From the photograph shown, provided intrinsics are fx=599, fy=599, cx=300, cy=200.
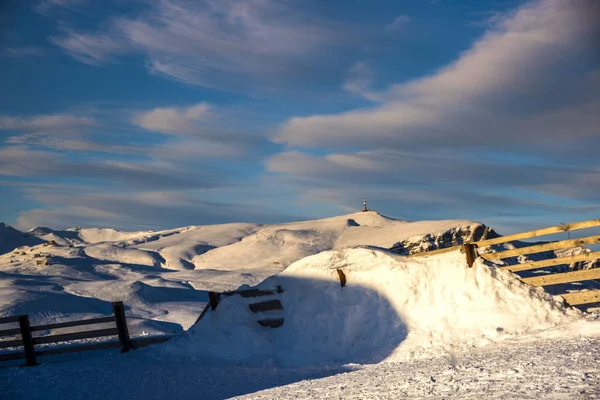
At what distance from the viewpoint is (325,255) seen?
1347 centimetres

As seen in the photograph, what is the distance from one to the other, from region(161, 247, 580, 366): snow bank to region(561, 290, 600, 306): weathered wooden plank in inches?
7.5

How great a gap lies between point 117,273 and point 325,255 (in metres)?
21.2

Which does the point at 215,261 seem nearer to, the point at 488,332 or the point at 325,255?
the point at 325,255

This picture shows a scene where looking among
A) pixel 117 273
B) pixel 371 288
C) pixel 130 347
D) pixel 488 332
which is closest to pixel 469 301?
pixel 488 332

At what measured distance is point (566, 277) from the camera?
34.1ft

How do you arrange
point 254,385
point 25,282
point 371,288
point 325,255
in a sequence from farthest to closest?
point 25,282 → point 325,255 → point 371,288 → point 254,385

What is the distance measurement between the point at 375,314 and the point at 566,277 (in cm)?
363

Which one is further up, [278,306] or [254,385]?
[278,306]

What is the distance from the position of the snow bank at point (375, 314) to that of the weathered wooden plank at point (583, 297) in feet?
0.63

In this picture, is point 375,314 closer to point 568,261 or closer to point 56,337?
A: point 568,261

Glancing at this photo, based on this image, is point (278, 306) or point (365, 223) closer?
point (278, 306)

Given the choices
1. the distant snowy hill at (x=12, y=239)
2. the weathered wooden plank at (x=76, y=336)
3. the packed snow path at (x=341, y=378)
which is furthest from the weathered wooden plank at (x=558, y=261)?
the distant snowy hill at (x=12, y=239)

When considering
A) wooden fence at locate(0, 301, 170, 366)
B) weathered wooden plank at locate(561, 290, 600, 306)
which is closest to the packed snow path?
wooden fence at locate(0, 301, 170, 366)

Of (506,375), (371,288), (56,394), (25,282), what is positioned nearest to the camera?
(506,375)
